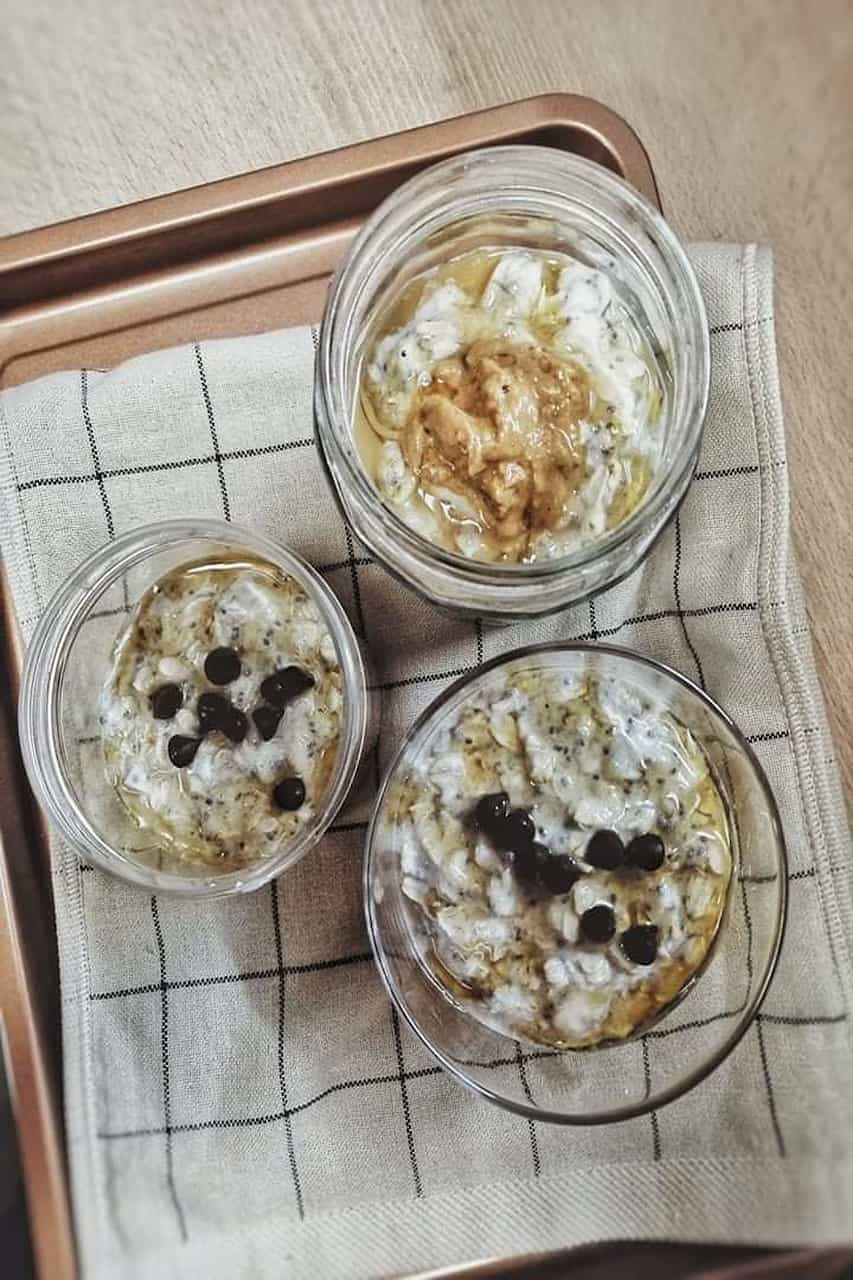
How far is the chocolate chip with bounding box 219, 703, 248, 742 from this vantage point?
828 millimetres

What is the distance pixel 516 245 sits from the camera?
875mm

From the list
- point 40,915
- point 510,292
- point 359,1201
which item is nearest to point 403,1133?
point 359,1201

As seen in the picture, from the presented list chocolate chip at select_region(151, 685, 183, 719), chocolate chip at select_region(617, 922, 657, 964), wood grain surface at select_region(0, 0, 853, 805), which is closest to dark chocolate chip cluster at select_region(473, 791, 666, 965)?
chocolate chip at select_region(617, 922, 657, 964)

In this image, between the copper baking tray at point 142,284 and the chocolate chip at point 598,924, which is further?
the copper baking tray at point 142,284

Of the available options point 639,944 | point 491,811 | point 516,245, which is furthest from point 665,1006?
point 516,245

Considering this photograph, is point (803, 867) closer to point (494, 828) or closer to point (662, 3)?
point (494, 828)

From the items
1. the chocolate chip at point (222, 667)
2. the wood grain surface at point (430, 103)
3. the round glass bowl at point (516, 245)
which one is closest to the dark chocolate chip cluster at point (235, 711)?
the chocolate chip at point (222, 667)

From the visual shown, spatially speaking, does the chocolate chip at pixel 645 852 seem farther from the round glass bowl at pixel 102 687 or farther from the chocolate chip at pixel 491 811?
the round glass bowl at pixel 102 687

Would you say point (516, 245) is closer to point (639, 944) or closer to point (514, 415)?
point (514, 415)

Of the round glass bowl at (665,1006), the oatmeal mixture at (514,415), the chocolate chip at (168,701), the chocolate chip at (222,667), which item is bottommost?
the round glass bowl at (665,1006)

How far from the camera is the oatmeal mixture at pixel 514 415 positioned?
2.49 feet

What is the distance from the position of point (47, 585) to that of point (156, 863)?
0.24 meters

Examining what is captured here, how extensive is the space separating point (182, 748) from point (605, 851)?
299 millimetres

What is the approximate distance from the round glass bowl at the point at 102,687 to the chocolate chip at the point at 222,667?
0.07 meters
